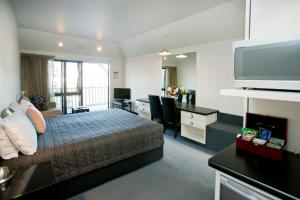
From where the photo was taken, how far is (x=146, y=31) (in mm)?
4312

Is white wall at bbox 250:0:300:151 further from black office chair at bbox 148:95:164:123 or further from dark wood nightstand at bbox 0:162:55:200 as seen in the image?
black office chair at bbox 148:95:164:123

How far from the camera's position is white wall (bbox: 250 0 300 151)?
121 centimetres

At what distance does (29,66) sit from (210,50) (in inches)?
195

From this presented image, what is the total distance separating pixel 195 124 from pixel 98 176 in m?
2.14

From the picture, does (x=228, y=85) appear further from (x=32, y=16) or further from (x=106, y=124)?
(x=32, y=16)

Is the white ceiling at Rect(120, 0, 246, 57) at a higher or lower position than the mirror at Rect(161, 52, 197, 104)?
higher

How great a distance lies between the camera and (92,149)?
212 cm

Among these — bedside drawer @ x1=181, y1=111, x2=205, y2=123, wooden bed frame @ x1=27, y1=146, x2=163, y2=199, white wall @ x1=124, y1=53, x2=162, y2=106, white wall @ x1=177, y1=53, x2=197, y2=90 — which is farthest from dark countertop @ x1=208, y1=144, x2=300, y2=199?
white wall @ x1=124, y1=53, x2=162, y2=106

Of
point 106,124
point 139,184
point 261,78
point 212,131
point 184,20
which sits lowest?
point 139,184

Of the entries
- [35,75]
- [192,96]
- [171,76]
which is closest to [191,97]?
[192,96]

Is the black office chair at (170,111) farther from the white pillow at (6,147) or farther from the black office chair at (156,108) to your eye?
the white pillow at (6,147)

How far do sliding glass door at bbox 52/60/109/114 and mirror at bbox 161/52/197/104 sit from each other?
276cm

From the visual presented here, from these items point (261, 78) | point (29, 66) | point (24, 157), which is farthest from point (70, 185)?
point (29, 66)

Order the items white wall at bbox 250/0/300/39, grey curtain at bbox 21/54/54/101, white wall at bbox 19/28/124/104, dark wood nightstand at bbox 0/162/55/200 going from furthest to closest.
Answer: grey curtain at bbox 21/54/54/101
white wall at bbox 19/28/124/104
white wall at bbox 250/0/300/39
dark wood nightstand at bbox 0/162/55/200
